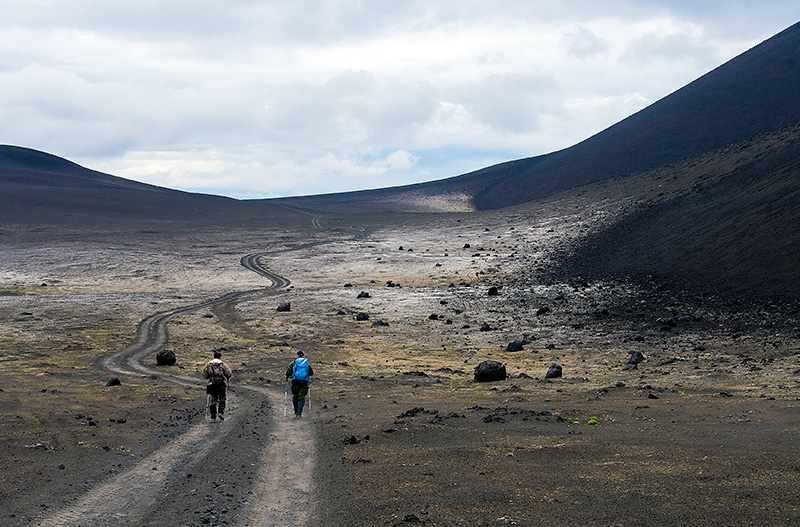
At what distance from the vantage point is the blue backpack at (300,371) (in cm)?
1752

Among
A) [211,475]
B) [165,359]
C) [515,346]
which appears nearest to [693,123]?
[515,346]

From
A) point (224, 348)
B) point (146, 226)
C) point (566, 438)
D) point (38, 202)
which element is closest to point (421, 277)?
point (224, 348)

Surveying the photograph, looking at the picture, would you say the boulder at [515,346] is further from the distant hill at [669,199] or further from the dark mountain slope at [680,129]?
the dark mountain slope at [680,129]

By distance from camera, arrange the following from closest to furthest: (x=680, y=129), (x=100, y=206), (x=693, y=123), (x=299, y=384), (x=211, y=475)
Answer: (x=211, y=475), (x=299, y=384), (x=100, y=206), (x=693, y=123), (x=680, y=129)

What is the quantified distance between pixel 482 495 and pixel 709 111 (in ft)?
411

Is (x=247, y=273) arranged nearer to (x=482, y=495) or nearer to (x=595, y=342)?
(x=595, y=342)

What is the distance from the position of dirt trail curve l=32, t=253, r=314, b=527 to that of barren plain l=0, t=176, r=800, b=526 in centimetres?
5

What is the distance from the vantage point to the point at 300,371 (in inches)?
691

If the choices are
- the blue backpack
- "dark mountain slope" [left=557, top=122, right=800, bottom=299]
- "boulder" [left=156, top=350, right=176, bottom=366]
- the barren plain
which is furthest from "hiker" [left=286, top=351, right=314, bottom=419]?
"dark mountain slope" [left=557, top=122, right=800, bottom=299]

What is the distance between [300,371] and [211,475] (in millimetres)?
6379

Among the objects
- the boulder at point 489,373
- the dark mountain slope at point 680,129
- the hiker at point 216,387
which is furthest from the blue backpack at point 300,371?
the dark mountain slope at point 680,129

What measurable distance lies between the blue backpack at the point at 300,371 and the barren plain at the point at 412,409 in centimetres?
104

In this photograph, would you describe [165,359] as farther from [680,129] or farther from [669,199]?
[680,129]

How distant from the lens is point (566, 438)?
41.7 ft
